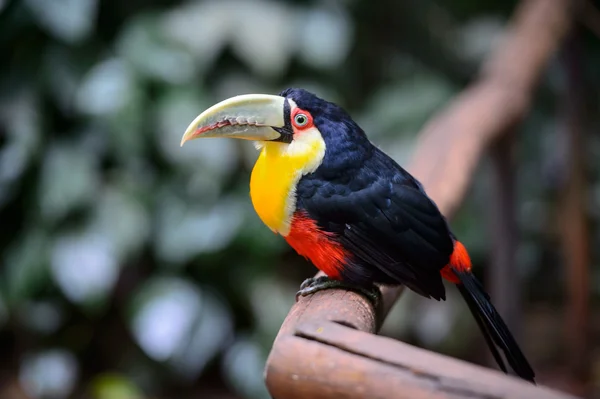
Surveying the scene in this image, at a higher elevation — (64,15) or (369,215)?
(64,15)

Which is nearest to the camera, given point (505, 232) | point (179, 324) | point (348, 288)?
point (348, 288)

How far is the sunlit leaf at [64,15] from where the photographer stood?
2.59 meters

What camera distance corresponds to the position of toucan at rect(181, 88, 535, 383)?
1223 millimetres

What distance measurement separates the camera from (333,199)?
1233mm

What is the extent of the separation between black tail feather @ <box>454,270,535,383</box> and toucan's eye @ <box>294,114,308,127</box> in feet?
1.31

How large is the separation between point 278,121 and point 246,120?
0.06 m

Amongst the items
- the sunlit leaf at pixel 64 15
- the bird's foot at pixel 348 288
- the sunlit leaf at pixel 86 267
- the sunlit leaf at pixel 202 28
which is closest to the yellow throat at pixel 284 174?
the bird's foot at pixel 348 288

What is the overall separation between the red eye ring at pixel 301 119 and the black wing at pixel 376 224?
9 centimetres

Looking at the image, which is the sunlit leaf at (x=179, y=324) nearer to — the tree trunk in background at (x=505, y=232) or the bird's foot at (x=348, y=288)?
the tree trunk in background at (x=505, y=232)

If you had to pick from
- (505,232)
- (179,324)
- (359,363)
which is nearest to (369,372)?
(359,363)

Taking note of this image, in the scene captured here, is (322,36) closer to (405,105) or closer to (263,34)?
(263,34)

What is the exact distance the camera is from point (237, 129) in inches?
48.3

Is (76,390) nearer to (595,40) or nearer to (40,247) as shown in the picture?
(40,247)

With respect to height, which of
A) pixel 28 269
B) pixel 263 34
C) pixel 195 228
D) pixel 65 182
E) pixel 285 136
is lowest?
pixel 28 269
